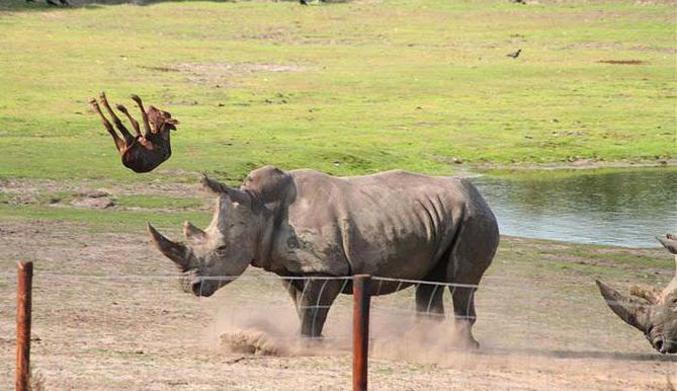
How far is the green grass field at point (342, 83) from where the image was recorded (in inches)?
1078

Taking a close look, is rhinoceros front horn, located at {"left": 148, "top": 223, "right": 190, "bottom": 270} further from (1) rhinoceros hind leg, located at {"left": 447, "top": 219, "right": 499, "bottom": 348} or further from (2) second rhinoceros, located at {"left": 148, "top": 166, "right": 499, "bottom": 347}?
(1) rhinoceros hind leg, located at {"left": 447, "top": 219, "right": 499, "bottom": 348}

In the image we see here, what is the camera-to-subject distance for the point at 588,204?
80.6 ft

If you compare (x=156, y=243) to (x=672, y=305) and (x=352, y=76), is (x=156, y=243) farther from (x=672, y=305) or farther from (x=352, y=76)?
(x=352, y=76)

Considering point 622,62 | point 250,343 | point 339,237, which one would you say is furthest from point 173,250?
point 622,62

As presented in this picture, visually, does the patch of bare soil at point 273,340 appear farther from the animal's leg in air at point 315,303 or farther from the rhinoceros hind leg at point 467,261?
the rhinoceros hind leg at point 467,261

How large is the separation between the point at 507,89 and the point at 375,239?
24608mm

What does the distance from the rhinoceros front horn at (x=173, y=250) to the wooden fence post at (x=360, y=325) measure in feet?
11.0

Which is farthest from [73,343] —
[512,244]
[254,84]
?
[254,84]

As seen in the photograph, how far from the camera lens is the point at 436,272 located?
14.4m

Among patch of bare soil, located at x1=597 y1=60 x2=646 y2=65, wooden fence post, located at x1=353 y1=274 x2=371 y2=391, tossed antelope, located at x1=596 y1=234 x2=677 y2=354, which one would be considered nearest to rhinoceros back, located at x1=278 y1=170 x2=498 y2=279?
tossed antelope, located at x1=596 y1=234 x2=677 y2=354

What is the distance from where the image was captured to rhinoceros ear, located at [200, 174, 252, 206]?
13.4m

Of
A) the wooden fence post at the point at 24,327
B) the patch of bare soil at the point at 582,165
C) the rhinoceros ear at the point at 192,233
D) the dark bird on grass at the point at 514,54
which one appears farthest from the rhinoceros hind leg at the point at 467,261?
the dark bird on grass at the point at 514,54

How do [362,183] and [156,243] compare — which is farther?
[362,183]

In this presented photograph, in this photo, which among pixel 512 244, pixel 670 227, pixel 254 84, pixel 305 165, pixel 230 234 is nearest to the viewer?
pixel 230 234
